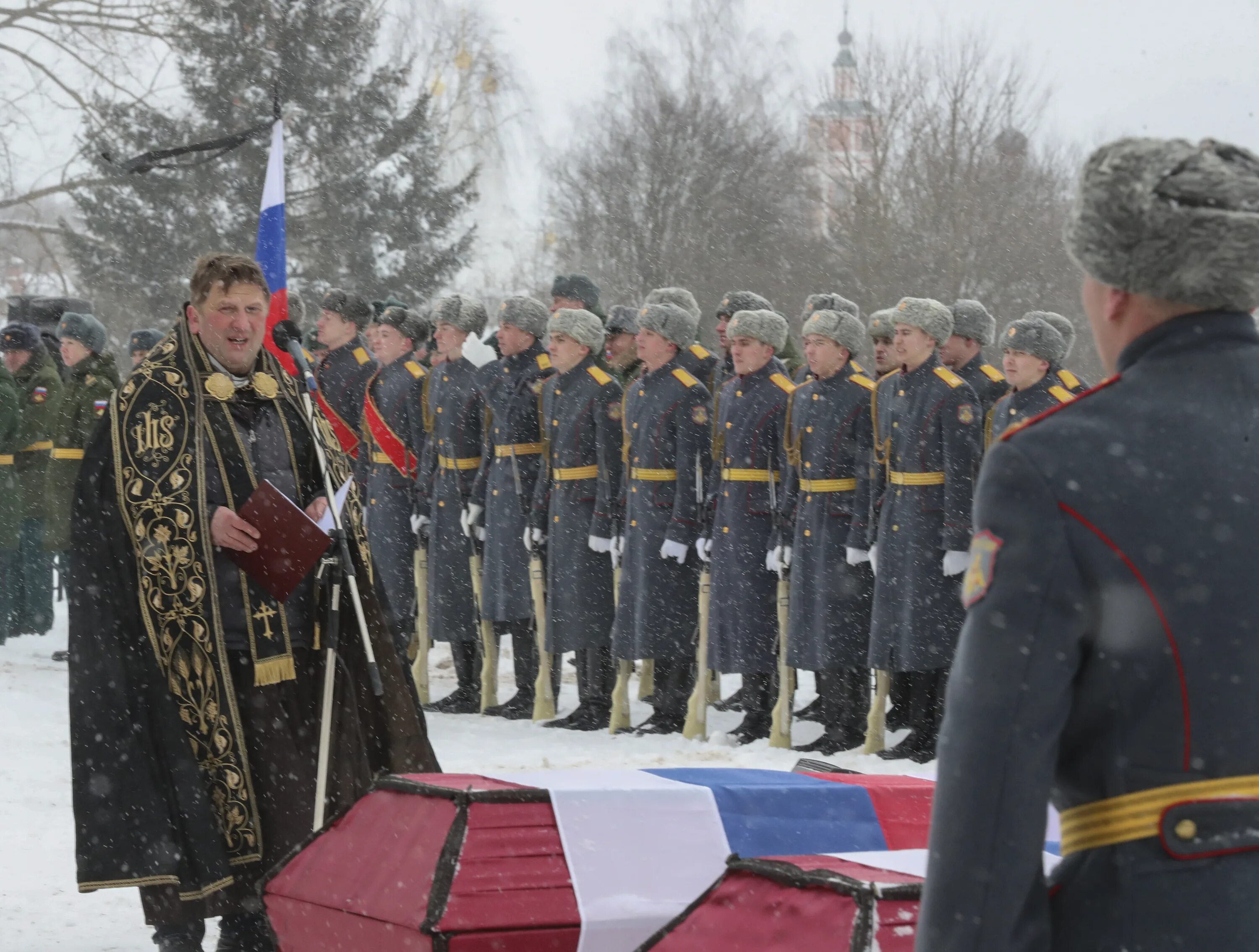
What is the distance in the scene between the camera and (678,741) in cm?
881

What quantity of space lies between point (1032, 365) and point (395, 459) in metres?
4.38

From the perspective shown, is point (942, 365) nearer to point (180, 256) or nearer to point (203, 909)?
point (203, 909)

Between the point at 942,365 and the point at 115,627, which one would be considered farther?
the point at 942,365

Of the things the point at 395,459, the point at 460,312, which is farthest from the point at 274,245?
the point at 395,459

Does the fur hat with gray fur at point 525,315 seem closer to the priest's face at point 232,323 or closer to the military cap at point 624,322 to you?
the military cap at point 624,322

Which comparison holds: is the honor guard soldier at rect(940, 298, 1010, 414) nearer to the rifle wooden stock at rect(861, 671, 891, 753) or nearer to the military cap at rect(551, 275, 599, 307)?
the rifle wooden stock at rect(861, 671, 891, 753)

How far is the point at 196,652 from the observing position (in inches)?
186

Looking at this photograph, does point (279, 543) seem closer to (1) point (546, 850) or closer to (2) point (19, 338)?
(1) point (546, 850)

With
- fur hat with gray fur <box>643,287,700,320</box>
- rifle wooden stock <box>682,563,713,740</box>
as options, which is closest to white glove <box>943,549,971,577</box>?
rifle wooden stock <box>682,563,713,740</box>

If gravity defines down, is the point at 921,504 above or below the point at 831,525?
above

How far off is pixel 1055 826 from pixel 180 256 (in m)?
24.4

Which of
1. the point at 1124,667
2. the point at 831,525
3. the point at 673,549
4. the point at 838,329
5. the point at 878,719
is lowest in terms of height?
the point at 878,719

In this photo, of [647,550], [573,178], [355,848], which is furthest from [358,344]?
[573,178]

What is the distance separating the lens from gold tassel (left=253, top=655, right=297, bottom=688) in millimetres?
4719
